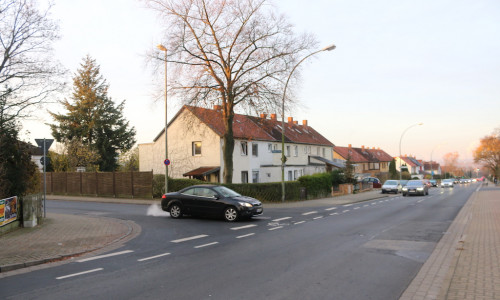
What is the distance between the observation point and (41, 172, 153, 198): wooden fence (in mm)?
27938

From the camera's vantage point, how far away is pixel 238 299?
5.55 metres

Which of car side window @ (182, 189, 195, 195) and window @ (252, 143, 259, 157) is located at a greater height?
window @ (252, 143, 259, 157)

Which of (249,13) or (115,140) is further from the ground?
(249,13)

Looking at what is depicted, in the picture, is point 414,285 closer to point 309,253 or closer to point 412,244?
point 309,253

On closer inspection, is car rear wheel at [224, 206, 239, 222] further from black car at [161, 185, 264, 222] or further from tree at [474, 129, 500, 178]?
tree at [474, 129, 500, 178]

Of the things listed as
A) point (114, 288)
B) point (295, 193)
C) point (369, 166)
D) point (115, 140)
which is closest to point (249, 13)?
point (295, 193)

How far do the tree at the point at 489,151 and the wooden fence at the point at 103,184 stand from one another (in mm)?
79354

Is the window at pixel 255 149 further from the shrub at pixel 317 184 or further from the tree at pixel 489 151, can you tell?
the tree at pixel 489 151

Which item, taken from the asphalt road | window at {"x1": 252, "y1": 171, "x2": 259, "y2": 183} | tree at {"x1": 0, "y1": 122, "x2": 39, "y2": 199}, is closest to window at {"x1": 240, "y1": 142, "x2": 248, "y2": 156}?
window at {"x1": 252, "y1": 171, "x2": 259, "y2": 183}

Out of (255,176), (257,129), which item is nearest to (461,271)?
(255,176)

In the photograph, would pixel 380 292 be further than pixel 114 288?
No

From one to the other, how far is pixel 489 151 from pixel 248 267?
302 feet

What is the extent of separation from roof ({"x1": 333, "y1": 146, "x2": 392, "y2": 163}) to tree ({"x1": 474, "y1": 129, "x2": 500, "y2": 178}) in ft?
69.7

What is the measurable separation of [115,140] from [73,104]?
6355 mm
